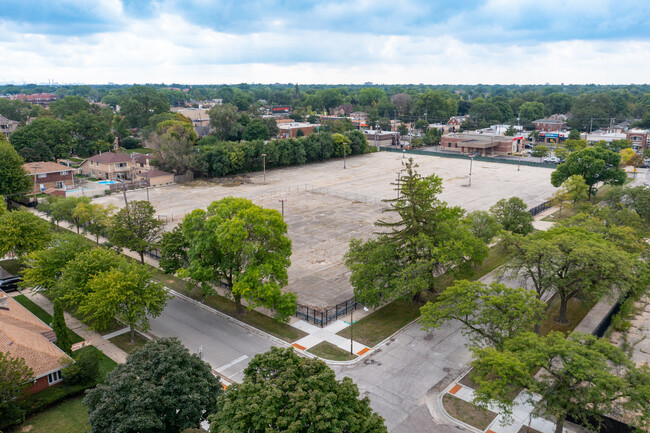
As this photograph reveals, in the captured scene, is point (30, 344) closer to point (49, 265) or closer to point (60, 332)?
point (60, 332)

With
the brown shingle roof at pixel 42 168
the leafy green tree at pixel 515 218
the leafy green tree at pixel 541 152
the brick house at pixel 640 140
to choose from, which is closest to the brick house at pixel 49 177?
the brown shingle roof at pixel 42 168

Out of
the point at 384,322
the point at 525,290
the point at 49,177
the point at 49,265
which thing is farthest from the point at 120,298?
the point at 49,177

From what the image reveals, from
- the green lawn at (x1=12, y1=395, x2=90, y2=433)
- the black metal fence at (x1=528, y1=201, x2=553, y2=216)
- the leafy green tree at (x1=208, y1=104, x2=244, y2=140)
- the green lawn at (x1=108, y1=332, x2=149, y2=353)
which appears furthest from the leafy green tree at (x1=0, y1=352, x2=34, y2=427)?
the leafy green tree at (x1=208, y1=104, x2=244, y2=140)

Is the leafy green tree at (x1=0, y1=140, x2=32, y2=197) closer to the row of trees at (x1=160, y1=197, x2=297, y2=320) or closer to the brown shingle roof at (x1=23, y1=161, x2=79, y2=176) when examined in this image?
the brown shingle roof at (x1=23, y1=161, x2=79, y2=176)

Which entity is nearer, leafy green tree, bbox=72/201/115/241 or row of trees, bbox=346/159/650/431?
row of trees, bbox=346/159/650/431

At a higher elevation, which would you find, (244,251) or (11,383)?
(244,251)

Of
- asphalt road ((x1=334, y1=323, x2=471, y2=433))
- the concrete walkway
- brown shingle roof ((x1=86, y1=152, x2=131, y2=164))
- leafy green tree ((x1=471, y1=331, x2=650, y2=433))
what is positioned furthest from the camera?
brown shingle roof ((x1=86, y1=152, x2=131, y2=164))

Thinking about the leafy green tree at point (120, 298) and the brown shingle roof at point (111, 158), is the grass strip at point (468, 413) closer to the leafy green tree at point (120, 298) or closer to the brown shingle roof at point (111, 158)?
the leafy green tree at point (120, 298)
